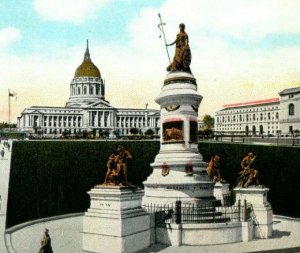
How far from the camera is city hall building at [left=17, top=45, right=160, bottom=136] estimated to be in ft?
472

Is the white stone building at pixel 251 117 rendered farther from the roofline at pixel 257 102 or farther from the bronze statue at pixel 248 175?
the bronze statue at pixel 248 175

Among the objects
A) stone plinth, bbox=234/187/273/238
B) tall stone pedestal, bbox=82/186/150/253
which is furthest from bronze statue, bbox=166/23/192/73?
tall stone pedestal, bbox=82/186/150/253

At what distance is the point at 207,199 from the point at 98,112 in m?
125

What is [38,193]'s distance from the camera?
3366 centimetres

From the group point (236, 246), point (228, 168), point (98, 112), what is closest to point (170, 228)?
point (236, 246)

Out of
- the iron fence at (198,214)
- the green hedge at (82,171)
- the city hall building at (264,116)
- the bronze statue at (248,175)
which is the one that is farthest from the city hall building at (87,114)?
the iron fence at (198,214)

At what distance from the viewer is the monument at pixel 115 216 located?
17.3 metres

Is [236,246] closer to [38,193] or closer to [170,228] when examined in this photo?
[170,228]

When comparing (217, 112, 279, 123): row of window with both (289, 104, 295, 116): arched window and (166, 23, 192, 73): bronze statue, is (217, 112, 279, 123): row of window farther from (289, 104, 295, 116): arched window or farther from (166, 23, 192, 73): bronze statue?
(166, 23, 192, 73): bronze statue

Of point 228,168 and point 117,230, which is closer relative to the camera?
point 117,230

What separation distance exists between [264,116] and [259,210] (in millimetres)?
108868

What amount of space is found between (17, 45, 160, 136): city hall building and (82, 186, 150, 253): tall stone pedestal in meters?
121

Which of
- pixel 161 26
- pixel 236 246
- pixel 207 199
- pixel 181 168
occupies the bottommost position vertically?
pixel 236 246

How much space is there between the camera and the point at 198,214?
832 inches
